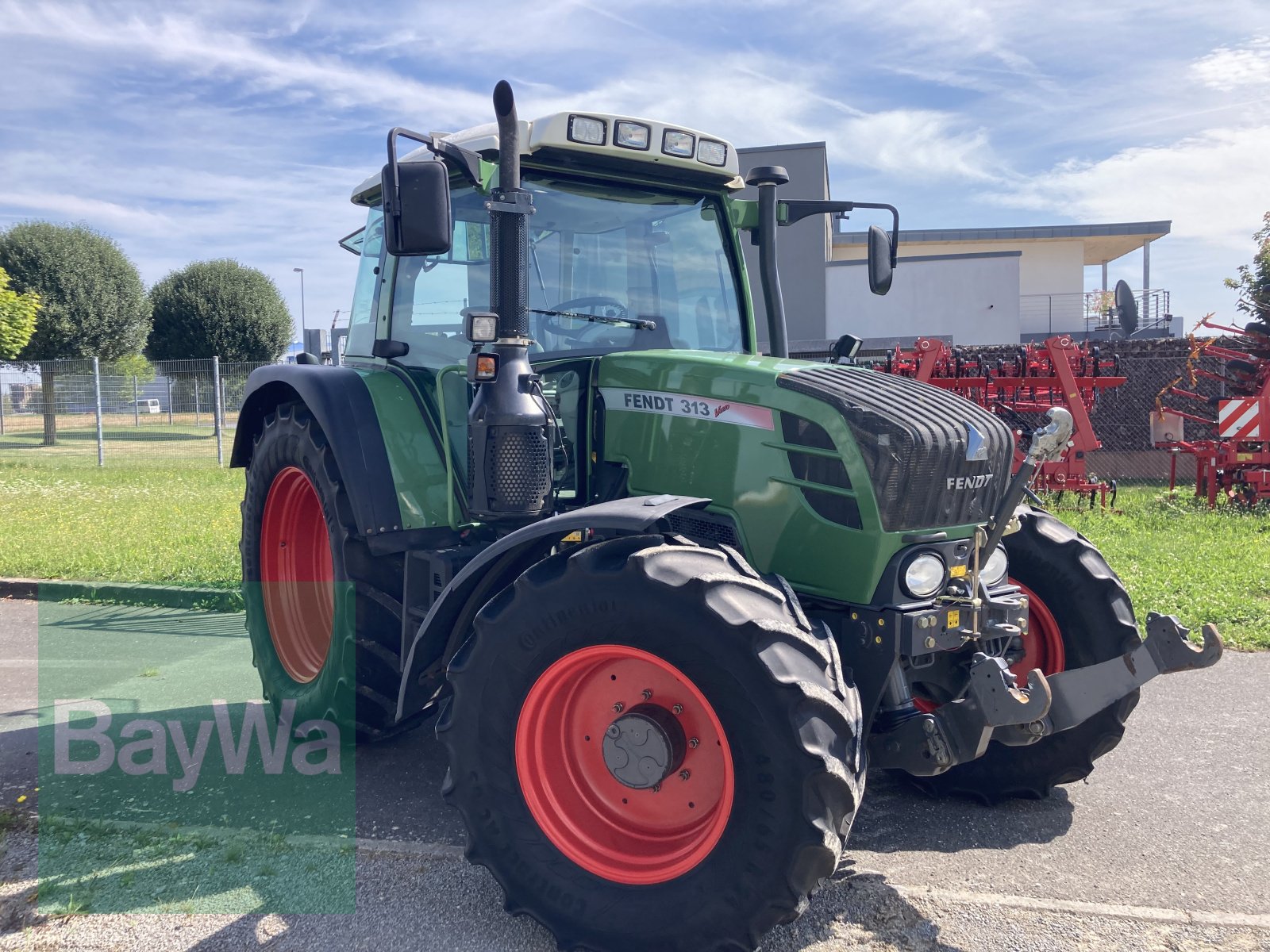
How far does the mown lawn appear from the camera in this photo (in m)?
7.14

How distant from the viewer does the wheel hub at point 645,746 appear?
9.73 feet

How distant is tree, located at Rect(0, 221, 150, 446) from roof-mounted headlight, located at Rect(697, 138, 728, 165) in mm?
32131

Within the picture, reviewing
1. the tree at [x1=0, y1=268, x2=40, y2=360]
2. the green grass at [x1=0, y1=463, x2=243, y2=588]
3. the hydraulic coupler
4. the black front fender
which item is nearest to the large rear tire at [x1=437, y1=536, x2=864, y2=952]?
the hydraulic coupler

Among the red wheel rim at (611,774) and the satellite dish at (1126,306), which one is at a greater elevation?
the satellite dish at (1126,306)

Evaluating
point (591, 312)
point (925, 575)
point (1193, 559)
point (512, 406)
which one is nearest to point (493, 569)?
point (512, 406)

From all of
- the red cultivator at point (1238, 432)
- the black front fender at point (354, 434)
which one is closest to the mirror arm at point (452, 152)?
the black front fender at point (354, 434)

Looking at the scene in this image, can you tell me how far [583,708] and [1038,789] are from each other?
75.5 inches

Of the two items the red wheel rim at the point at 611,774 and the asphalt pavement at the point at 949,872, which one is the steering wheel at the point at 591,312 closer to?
the red wheel rim at the point at 611,774

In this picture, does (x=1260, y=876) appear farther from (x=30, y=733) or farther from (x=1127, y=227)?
(x=1127, y=227)

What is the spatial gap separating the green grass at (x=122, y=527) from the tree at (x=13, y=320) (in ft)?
12.7

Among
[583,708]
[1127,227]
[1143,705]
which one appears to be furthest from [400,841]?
[1127,227]

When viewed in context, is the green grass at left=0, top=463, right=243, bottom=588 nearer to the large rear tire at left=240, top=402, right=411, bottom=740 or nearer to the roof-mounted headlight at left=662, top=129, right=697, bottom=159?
the large rear tire at left=240, top=402, right=411, bottom=740

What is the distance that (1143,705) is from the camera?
17.1ft

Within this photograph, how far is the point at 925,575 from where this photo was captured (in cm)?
324
